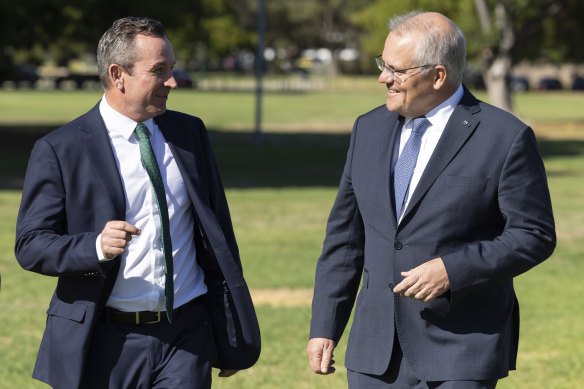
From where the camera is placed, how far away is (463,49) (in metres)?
4.99

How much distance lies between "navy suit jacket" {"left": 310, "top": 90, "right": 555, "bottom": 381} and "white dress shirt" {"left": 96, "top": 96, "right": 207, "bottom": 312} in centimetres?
69

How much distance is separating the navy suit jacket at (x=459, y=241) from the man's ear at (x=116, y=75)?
0.98m

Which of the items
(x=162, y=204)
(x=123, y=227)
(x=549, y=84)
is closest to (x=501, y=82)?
(x=162, y=204)

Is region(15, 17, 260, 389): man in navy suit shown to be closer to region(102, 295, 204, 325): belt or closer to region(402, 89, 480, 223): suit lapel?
region(102, 295, 204, 325): belt

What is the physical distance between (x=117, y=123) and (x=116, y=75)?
193 mm

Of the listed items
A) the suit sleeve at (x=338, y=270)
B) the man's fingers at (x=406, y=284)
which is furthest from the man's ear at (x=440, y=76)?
the man's fingers at (x=406, y=284)

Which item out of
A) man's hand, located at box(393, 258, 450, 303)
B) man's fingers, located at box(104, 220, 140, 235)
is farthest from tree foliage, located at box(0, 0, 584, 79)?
man's fingers, located at box(104, 220, 140, 235)

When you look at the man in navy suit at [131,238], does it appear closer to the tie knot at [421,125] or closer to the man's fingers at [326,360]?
the man's fingers at [326,360]

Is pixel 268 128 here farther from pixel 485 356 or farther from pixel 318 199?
pixel 485 356

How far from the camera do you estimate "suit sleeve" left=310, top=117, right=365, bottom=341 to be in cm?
536

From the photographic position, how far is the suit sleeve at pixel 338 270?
5.36 metres

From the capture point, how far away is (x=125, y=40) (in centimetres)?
516

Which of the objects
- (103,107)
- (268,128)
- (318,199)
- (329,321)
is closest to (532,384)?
(329,321)

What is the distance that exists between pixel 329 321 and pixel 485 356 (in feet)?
2.31
